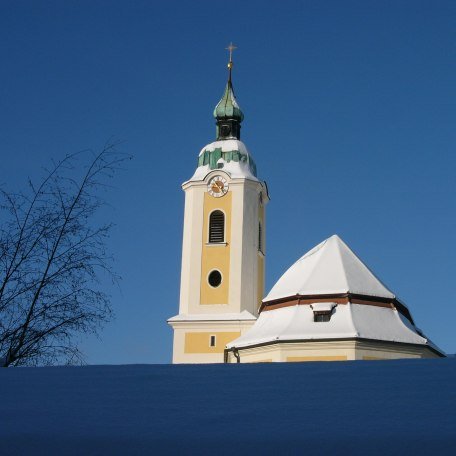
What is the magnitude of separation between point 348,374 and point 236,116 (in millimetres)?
38003

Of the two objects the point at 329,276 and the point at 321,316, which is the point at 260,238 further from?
the point at 321,316

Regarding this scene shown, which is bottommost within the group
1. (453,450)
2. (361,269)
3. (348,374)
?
(453,450)

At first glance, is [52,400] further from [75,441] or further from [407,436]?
[407,436]

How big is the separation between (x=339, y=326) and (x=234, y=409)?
20134mm

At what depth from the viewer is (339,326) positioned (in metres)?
25.7

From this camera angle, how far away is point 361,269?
94.0ft

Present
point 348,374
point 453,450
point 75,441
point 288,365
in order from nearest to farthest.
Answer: point 453,450, point 75,441, point 348,374, point 288,365

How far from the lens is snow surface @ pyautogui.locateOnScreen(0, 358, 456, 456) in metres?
5.18

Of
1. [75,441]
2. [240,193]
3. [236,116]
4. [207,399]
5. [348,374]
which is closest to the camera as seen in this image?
[75,441]

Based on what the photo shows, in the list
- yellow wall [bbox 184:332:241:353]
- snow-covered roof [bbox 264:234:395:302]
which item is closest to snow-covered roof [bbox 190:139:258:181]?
yellow wall [bbox 184:332:241:353]

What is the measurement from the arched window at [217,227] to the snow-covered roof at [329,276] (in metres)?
7.82

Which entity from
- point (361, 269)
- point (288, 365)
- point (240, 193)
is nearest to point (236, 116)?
point (240, 193)

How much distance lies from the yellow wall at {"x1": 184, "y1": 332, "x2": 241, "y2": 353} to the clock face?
264 inches

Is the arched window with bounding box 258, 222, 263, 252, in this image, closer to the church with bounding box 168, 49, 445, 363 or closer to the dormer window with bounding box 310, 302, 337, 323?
the church with bounding box 168, 49, 445, 363
